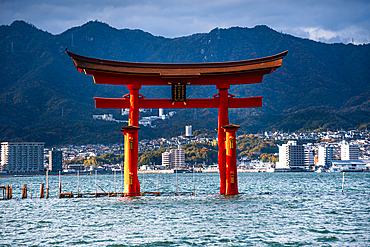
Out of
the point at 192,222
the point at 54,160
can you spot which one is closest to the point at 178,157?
the point at 54,160

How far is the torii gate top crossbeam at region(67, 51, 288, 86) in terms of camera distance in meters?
25.5

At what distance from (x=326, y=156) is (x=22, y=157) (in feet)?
375

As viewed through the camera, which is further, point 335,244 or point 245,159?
point 245,159

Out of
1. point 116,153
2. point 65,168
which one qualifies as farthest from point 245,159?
point 65,168

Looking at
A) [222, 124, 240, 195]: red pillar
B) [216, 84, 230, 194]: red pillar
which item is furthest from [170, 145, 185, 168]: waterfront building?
[222, 124, 240, 195]: red pillar

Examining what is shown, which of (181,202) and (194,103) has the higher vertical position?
(194,103)

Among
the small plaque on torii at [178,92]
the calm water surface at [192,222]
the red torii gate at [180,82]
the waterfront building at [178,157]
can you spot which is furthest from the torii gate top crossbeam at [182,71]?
the waterfront building at [178,157]

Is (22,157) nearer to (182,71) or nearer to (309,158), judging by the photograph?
(309,158)

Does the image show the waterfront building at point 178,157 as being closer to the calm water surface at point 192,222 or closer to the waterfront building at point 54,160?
the waterfront building at point 54,160

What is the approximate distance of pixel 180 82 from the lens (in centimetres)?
2695

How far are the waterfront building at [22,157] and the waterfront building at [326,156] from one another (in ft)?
348

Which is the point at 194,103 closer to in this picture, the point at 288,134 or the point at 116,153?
the point at 116,153

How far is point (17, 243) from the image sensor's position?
48.7 feet

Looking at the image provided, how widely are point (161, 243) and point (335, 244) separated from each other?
19.8ft
